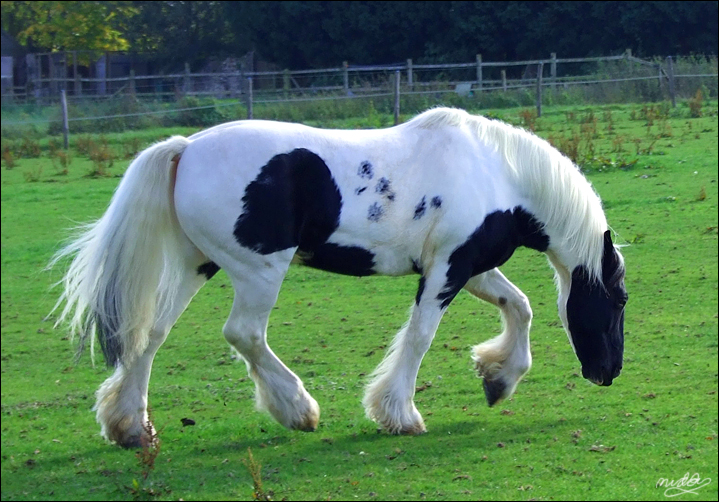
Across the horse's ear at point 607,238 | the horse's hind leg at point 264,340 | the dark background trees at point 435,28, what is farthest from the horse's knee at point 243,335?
the dark background trees at point 435,28

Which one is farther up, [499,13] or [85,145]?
[499,13]

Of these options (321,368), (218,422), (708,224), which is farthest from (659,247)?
(218,422)

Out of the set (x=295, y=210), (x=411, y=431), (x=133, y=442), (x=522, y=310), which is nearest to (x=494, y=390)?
(x=522, y=310)

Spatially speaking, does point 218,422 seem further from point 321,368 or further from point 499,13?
point 499,13

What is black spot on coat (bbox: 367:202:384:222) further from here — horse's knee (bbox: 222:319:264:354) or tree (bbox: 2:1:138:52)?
tree (bbox: 2:1:138:52)

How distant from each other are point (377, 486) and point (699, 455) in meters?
1.80

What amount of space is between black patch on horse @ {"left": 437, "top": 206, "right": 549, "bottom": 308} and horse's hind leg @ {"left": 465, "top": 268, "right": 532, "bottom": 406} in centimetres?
39

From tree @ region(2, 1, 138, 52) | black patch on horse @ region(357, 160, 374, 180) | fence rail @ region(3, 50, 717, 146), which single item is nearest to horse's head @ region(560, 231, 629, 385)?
black patch on horse @ region(357, 160, 374, 180)

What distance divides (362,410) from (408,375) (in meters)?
0.67

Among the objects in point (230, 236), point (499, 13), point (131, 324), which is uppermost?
point (499, 13)

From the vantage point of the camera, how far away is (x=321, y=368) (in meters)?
6.91

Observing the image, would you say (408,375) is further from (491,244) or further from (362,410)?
(491,244)

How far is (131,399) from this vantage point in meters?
5.23

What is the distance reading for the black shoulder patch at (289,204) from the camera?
16.5 feet
